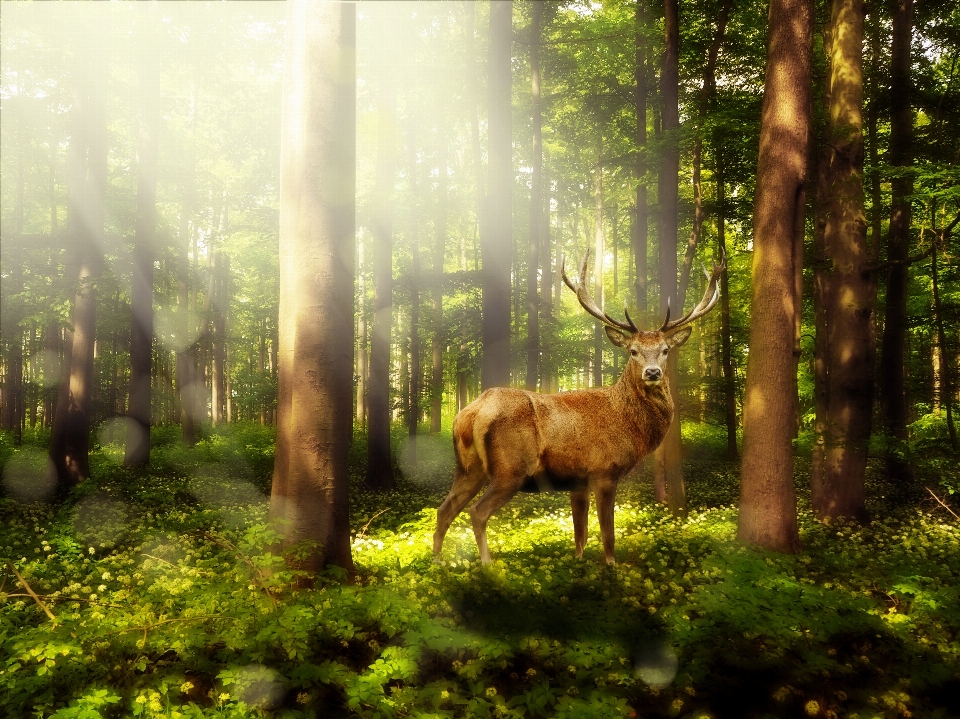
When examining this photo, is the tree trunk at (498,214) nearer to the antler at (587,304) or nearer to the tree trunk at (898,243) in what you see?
the antler at (587,304)

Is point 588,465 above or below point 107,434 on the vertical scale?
above

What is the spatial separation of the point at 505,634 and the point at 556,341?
1515 centimetres

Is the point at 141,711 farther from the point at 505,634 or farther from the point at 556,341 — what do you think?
the point at 556,341

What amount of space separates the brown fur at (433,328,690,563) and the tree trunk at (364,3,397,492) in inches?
324

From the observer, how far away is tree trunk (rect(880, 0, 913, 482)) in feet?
39.7

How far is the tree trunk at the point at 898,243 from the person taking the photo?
12102mm

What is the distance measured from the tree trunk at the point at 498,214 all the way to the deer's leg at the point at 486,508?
3834mm

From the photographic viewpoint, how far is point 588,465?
248 inches

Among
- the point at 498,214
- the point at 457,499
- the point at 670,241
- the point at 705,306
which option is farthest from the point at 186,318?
the point at 705,306

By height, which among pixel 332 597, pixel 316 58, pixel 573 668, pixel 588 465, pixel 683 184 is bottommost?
pixel 573 668

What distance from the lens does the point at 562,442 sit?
6.28 m

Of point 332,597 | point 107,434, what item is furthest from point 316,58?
point 107,434

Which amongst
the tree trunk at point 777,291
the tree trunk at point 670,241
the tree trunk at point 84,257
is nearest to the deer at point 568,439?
the tree trunk at point 777,291

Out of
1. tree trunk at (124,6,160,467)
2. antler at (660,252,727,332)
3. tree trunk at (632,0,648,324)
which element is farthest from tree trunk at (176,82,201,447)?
antler at (660,252,727,332)
